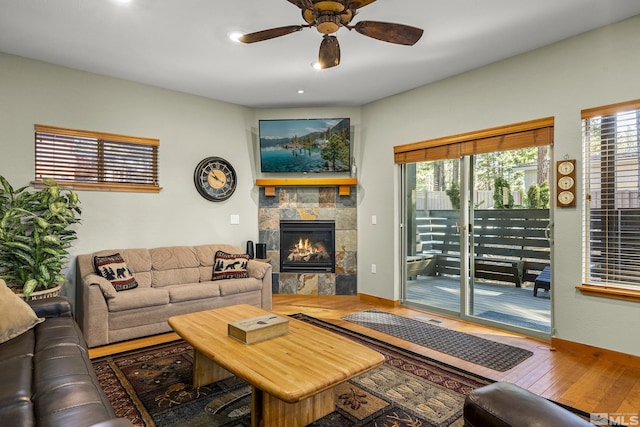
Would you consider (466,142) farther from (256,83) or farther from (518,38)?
(256,83)

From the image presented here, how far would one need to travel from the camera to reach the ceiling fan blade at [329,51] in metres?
A: 2.33

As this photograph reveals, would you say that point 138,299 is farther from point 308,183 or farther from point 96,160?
point 308,183

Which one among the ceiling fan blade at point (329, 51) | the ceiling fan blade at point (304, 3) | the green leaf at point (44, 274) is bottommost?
the green leaf at point (44, 274)

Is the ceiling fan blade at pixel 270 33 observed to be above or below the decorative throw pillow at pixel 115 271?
above

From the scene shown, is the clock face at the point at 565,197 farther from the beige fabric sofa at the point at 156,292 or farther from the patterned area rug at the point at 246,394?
the beige fabric sofa at the point at 156,292

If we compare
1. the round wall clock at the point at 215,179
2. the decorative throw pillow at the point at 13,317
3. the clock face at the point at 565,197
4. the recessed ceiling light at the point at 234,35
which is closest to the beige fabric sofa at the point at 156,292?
the round wall clock at the point at 215,179

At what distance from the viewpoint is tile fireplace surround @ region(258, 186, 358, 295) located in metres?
5.27

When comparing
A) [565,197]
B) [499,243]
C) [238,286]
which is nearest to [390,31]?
[565,197]

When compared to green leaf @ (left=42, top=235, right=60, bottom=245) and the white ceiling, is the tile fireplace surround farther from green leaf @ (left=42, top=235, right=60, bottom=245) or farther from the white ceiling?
green leaf @ (left=42, top=235, right=60, bottom=245)

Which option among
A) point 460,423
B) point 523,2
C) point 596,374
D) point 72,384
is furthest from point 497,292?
point 72,384

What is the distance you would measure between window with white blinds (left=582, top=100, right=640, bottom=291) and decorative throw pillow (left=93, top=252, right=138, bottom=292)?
4.32 metres

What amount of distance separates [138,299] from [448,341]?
2.98m

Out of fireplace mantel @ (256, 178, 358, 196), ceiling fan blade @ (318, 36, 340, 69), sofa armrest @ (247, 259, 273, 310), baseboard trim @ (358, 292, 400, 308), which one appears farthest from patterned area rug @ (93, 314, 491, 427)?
fireplace mantel @ (256, 178, 358, 196)

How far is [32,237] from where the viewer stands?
10.9 feet
